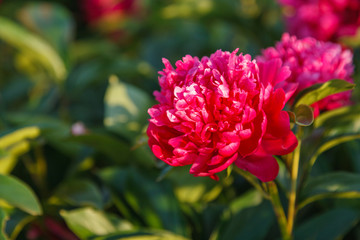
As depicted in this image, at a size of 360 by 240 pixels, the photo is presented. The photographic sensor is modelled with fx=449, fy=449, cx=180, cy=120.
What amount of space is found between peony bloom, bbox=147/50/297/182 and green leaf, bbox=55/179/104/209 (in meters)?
0.33

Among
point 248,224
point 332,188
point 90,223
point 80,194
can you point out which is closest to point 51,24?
point 80,194

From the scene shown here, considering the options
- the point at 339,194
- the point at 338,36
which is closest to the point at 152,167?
the point at 339,194

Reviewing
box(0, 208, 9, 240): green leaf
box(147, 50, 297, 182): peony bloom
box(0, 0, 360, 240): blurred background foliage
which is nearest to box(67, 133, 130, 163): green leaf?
box(0, 0, 360, 240): blurred background foliage

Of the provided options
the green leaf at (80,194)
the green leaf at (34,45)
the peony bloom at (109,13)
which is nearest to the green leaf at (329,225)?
the green leaf at (80,194)

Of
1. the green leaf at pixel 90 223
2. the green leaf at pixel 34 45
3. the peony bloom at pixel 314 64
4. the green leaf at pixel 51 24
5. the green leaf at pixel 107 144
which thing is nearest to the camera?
the peony bloom at pixel 314 64

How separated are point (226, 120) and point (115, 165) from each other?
51 cm

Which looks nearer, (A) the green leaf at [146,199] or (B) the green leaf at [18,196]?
(B) the green leaf at [18,196]

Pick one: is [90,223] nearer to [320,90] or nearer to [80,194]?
[80,194]

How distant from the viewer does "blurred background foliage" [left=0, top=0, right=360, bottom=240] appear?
0.78 meters

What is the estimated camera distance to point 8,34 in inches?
47.1

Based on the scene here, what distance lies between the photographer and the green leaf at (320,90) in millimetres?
594

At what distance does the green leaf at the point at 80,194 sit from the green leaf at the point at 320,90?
0.43 m

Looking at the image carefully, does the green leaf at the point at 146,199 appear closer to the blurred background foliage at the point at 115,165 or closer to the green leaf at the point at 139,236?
the blurred background foliage at the point at 115,165

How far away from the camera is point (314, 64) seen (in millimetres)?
655
